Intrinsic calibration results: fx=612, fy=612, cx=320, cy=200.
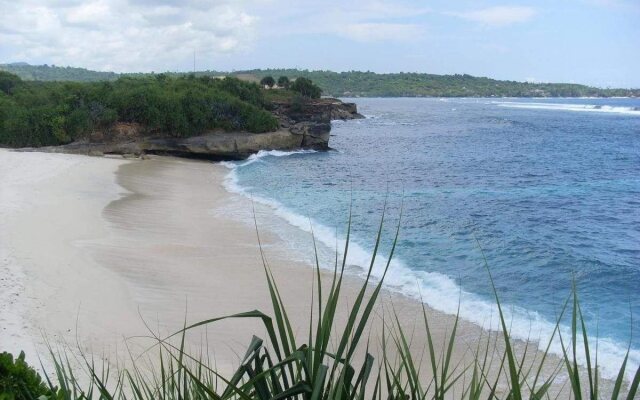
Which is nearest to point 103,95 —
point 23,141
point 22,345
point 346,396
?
point 23,141

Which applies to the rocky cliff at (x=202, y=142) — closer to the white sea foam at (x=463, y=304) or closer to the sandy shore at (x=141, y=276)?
the sandy shore at (x=141, y=276)

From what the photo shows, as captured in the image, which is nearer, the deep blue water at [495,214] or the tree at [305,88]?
the deep blue water at [495,214]

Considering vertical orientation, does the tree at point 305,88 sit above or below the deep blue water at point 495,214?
above

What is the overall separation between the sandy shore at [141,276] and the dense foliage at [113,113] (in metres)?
16.2

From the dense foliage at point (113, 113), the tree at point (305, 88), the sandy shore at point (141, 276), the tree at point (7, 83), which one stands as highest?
the tree at point (305, 88)

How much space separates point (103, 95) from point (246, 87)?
49.0 ft

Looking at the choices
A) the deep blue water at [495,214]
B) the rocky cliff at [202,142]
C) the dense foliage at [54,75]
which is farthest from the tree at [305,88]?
the dense foliage at [54,75]

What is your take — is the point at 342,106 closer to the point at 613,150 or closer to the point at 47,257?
the point at 613,150

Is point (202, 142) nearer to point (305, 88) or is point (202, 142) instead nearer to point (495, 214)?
point (495, 214)

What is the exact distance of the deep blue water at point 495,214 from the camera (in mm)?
11672

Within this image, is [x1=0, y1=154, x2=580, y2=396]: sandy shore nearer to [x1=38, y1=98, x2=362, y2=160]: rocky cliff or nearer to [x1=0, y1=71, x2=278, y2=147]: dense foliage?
[x1=38, y1=98, x2=362, y2=160]: rocky cliff

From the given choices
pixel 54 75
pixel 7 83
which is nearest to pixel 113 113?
pixel 7 83

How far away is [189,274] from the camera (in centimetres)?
1220

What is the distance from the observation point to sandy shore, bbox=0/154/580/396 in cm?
859
